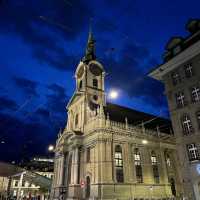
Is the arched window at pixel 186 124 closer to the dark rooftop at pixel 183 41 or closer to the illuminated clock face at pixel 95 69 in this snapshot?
the dark rooftop at pixel 183 41

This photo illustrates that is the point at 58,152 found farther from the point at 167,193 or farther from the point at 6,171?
the point at 167,193

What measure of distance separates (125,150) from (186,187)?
48.6 ft

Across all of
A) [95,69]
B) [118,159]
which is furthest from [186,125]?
[95,69]

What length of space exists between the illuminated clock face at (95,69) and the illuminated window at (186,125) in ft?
95.2

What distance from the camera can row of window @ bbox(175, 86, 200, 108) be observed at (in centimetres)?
2142

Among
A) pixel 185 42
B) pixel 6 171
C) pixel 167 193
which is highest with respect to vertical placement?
pixel 185 42

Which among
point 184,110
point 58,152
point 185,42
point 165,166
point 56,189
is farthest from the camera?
point 58,152

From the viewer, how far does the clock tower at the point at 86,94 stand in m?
41.4

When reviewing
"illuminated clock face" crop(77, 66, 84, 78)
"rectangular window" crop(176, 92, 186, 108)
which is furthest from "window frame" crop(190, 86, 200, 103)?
Answer: "illuminated clock face" crop(77, 66, 84, 78)

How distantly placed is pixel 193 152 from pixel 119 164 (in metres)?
14.9

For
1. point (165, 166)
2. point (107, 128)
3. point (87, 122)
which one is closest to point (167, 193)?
point (165, 166)

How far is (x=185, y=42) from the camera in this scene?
2367cm

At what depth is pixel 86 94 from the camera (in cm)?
4306

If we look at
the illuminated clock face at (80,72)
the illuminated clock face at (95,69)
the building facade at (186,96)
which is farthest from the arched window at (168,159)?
the illuminated clock face at (80,72)
